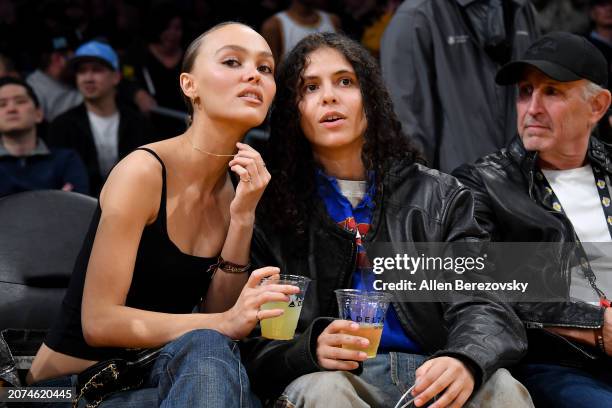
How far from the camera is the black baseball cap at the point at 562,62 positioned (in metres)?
3.08

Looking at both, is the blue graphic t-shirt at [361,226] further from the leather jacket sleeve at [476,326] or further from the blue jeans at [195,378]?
the blue jeans at [195,378]

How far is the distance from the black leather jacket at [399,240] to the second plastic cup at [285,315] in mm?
55

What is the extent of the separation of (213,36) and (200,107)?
0.78 ft

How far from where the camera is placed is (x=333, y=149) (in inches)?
113

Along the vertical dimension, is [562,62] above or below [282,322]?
above

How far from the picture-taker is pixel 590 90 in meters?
3.18

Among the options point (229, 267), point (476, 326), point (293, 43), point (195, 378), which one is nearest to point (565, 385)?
point (476, 326)

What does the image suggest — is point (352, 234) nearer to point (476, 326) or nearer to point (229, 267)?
point (229, 267)

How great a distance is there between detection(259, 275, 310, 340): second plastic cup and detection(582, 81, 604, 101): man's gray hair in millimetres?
1447

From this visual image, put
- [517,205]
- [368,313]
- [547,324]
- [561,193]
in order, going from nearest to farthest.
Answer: [368,313] < [547,324] < [517,205] < [561,193]

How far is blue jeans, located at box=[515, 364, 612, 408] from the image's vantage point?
2559 millimetres

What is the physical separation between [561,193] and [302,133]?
1014mm

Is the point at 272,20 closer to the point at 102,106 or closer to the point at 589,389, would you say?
the point at 102,106

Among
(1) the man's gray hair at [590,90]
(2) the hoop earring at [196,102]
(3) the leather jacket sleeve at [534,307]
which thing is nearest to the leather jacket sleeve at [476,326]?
(3) the leather jacket sleeve at [534,307]
